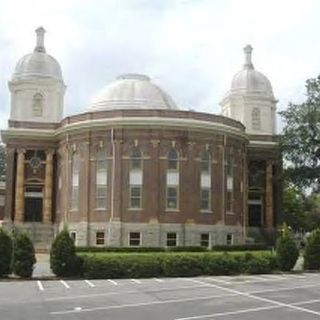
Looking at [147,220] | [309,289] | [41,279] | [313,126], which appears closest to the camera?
[309,289]

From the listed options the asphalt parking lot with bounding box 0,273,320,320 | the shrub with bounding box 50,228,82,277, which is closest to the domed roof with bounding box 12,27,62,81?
the shrub with bounding box 50,228,82,277

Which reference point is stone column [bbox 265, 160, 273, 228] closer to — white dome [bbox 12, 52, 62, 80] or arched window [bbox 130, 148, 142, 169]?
arched window [bbox 130, 148, 142, 169]

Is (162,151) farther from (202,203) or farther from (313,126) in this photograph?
(313,126)

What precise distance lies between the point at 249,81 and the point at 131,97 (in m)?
14.8

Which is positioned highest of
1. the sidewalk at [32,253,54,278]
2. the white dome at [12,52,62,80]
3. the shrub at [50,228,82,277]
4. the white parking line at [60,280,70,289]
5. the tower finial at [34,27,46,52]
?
the tower finial at [34,27,46,52]

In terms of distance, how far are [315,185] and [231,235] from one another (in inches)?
444

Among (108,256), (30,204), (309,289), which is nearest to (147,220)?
(30,204)

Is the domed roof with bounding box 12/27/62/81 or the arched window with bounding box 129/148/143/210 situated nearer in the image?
the arched window with bounding box 129/148/143/210

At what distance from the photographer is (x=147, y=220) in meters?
52.3

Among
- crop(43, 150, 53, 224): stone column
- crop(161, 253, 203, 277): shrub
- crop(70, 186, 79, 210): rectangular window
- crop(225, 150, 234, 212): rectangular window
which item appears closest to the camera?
crop(161, 253, 203, 277): shrub

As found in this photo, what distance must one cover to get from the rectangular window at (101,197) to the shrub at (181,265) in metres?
17.4

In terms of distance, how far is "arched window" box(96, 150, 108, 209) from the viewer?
53.0 metres

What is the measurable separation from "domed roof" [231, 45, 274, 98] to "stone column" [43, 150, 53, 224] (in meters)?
20.6

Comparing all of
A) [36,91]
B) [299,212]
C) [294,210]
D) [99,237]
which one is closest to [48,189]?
[99,237]
